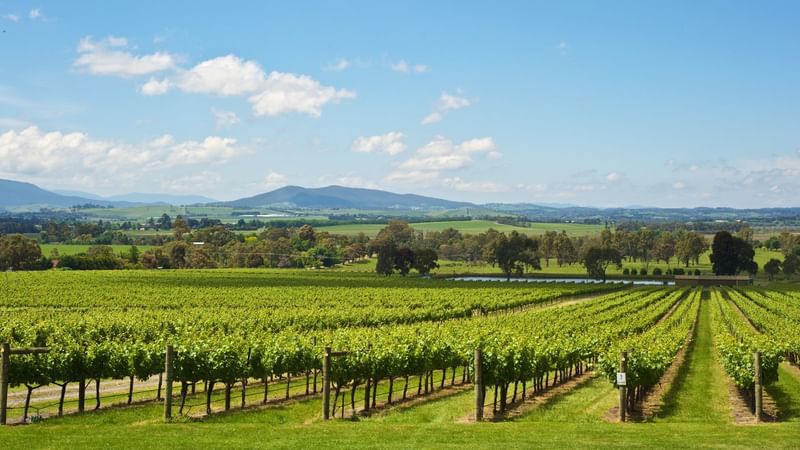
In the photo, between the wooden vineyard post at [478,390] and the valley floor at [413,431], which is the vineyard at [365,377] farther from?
the valley floor at [413,431]

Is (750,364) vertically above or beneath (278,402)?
above

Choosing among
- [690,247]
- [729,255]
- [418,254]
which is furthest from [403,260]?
[690,247]

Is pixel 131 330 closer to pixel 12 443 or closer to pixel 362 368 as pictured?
pixel 362 368

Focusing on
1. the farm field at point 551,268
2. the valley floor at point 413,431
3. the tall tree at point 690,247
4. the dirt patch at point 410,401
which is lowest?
the farm field at point 551,268

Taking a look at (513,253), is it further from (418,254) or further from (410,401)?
(410,401)

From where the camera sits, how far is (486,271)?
163m

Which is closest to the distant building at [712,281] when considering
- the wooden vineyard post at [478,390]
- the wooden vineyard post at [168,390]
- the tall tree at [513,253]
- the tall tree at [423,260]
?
the tall tree at [513,253]

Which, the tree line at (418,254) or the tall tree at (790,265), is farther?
the tall tree at (790,265)

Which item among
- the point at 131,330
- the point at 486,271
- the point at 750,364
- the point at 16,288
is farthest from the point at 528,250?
the point at 750,364

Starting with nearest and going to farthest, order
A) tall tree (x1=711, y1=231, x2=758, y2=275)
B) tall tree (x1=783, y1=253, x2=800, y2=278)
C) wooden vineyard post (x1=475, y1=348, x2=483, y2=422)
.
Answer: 1. wooden vineyard post (x1=475, y1=348, x2=483, y2=422)
2. tall tree (x1=711, y1=231, x2=758, y2=275)
3. tall tree (x1=783, y1=253, x2=800, y2=278)

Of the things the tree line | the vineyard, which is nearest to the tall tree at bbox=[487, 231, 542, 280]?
the tree line

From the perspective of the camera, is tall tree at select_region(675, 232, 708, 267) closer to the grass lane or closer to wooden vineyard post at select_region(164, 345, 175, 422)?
the grass lane

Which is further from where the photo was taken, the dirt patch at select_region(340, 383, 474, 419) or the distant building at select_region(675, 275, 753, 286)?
the distant building at select_region(675, 275, 753, 286)

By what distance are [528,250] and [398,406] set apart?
128179 millimetres
